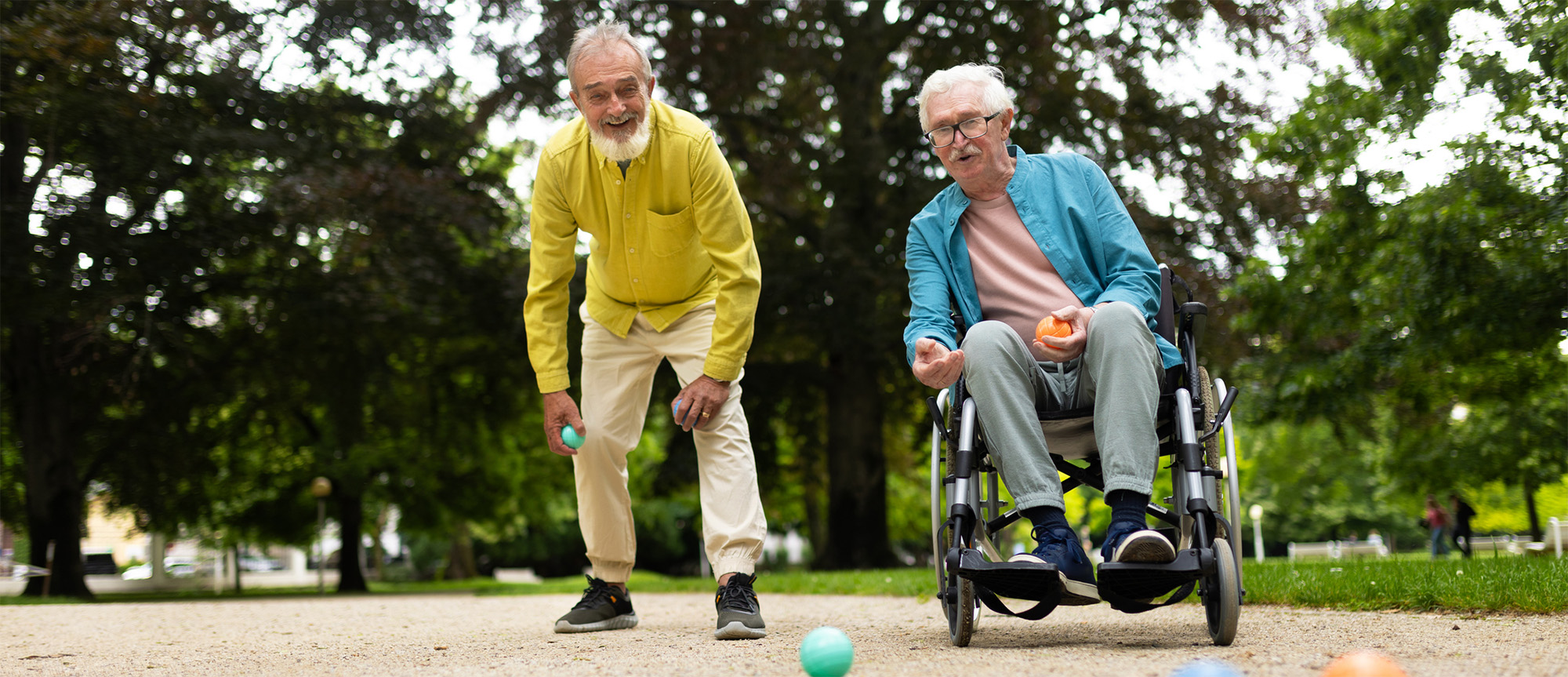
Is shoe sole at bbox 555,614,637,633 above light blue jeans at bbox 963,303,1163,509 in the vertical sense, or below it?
below

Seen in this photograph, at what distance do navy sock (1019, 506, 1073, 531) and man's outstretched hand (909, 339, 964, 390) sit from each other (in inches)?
15.8

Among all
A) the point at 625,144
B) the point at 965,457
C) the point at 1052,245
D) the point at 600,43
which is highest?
the point at 600,43

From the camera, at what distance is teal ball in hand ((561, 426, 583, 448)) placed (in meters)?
4.00

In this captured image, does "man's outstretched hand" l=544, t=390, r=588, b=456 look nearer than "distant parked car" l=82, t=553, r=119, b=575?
Yes

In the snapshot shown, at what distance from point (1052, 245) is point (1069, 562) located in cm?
100

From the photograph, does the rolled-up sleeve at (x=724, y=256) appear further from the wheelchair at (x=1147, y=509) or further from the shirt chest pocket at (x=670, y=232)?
the wheelchair at (x=1147, y=509)

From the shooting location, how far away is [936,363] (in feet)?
10.2

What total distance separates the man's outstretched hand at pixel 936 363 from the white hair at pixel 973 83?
754 millimetres

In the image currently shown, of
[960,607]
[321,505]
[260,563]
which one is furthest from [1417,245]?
[260,563]

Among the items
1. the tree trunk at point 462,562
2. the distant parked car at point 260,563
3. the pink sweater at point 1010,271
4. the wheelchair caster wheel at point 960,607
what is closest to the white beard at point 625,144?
the pink sweater at point 1010,271

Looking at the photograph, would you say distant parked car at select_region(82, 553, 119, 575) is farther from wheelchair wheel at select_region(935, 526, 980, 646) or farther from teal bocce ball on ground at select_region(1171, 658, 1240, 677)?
teal bocce ball on ground at select_region(1171, 658, 1240, 677)

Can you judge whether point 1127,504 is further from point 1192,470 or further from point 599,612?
point 599,612

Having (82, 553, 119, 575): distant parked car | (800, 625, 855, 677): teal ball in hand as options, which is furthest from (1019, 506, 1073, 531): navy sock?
(82, 553, 119, 575): distant parked car

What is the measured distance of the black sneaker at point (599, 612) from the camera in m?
4.07
